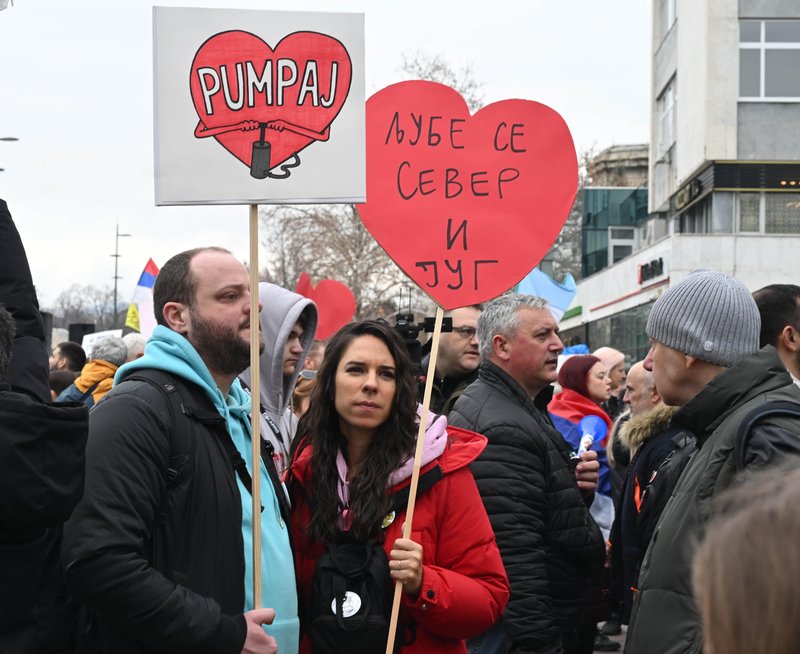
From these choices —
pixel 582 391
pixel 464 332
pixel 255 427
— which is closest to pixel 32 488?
pixel 255 427

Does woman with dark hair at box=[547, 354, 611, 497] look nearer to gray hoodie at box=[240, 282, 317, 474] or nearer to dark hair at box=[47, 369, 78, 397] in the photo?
gray hoodie at box=[240, 282, 317, 474]

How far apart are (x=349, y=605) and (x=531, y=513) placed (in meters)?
1.18

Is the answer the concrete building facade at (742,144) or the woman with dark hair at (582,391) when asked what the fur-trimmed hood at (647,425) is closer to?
the woman with dark hair at (582,391)

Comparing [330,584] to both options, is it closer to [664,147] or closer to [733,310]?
[733,310]

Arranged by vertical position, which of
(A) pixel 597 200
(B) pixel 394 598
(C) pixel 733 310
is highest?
(A) pixel 597 200

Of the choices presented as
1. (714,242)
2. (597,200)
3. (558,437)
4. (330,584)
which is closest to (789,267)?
(714,242)

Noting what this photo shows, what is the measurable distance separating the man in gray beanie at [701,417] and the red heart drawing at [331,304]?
223 inches

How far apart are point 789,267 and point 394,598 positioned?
23866mm

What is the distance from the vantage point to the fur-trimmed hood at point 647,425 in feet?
16.4

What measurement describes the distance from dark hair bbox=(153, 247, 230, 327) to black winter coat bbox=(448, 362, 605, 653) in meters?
1.49

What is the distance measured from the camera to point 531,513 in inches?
163

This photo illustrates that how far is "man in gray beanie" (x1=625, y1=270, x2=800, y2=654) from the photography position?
2592 mm

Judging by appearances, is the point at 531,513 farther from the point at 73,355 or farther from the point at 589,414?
the point at 73,355

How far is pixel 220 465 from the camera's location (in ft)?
9.57
